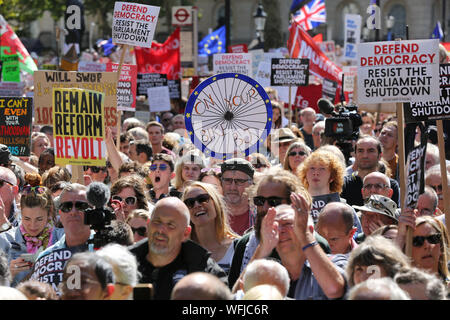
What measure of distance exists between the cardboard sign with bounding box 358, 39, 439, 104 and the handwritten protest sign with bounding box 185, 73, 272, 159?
1.22 metres

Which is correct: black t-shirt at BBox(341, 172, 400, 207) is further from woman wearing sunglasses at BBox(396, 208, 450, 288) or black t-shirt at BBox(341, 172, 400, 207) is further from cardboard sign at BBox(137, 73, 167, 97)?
cardboard sign at BBox(137, 73, 167, 97)

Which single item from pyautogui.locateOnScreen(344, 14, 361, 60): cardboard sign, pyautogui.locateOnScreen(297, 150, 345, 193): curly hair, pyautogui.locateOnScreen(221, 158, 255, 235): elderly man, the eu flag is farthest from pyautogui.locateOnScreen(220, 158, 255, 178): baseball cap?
the eu flag

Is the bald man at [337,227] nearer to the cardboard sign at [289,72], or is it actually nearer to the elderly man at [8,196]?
the elderly man at [8,196]

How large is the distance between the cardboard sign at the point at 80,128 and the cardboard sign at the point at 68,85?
1350 mm

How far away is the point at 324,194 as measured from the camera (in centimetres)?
684

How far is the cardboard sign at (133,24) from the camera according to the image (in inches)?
413

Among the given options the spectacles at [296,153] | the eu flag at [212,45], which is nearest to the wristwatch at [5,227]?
the spectacles at [296,153]

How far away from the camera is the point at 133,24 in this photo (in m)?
10.6

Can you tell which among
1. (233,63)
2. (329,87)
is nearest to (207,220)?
(233,63)

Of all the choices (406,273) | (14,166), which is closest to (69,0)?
(14,166)

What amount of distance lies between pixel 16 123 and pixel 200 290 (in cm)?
583

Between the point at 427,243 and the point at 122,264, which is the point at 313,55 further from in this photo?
the point at 122,264

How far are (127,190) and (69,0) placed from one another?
17.7ft
